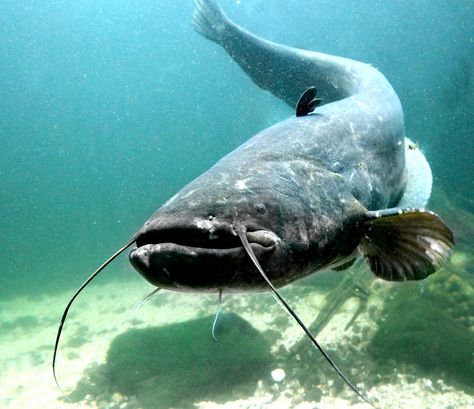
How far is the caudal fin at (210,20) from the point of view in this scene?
4941 millimetres

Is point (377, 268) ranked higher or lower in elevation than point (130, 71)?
higher

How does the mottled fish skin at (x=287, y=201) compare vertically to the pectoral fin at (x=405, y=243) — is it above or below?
above

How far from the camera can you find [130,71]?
84688mm

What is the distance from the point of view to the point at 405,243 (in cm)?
178

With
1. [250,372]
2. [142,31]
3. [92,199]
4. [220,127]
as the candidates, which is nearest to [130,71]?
[142,31]

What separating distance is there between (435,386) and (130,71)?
90.2m

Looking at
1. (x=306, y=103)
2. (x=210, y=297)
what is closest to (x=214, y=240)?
(x=306, y=103)

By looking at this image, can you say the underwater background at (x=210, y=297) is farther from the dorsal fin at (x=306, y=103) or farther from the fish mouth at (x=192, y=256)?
the fish mouth at (x=192, y=256)

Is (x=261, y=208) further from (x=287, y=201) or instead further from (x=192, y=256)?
(x=192, y=256)

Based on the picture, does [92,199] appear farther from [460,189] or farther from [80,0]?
[460,189]

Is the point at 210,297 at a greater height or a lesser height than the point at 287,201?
lesser

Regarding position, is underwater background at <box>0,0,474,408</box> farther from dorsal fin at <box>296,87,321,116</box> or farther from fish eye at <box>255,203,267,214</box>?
fish eye at <box>255,203,267,214</box>

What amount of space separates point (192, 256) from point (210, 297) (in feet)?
29.1

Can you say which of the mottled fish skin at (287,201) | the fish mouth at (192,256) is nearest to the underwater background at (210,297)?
the mottled fish skin at (287,201)
